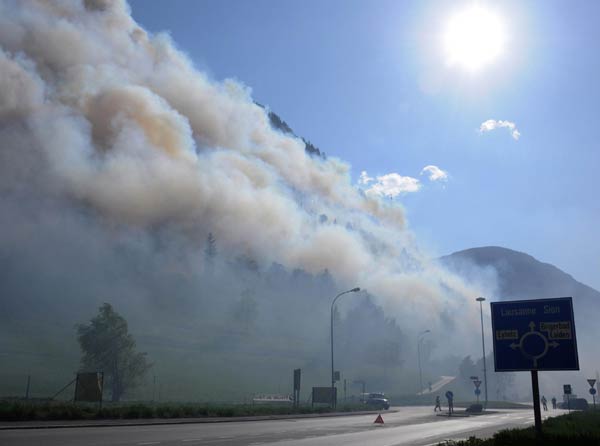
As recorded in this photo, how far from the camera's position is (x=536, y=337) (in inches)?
598

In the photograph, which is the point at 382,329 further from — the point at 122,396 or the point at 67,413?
the point at 67,413

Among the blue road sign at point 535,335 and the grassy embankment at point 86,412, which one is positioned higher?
the blue road sign at point 535,335

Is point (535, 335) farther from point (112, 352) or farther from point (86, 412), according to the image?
point (112, 352)

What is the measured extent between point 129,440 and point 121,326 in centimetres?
7043

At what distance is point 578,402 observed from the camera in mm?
65812

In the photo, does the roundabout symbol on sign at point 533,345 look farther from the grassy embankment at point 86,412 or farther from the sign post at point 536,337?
the grassy embankment at point 86,412

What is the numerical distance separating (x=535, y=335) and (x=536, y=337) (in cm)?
6

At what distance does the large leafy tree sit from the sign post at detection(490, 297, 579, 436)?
76.0m

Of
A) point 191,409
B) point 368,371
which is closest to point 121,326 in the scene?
point 191,409

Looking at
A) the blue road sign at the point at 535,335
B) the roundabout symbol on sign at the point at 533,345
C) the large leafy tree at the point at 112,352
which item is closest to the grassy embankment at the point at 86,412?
the blue road sign at the point at 535,335

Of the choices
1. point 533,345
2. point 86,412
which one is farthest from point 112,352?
point 533,345

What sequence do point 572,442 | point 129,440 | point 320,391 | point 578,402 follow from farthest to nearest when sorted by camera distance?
1. point 578,402
2. point 320,391
3. point 129,440
4. point 572,442

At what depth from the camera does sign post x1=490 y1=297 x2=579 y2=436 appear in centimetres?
1477

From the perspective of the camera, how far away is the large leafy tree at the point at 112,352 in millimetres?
81875
